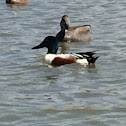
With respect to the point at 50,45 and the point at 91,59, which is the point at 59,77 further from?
the point at 50,45

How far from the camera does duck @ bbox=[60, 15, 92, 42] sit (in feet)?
50.2

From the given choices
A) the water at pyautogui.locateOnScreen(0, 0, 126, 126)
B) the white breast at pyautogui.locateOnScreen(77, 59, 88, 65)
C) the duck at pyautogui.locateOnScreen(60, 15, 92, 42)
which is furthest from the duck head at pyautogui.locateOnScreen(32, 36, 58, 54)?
the duck at pyautogui.locateOnScreen(60, 15, 92, 42)

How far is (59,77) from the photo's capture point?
37.8 feet

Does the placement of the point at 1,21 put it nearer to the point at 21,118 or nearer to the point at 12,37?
the point at 12,37

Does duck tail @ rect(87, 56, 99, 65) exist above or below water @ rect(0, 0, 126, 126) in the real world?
above

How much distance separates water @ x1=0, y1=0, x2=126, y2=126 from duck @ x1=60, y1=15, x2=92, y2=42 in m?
0.24

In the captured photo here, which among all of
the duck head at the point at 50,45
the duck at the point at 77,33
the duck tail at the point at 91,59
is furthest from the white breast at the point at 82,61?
the duck at the point at 77,33

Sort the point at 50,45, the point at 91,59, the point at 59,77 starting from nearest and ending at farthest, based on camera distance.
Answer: the point at 59,77 < the point at 91,59 < the point at 50,45

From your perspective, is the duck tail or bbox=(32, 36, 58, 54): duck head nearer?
the duck tail

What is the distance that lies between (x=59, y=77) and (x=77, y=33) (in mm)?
4305

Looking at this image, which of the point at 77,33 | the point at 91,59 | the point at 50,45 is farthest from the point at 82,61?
the point at 77,33

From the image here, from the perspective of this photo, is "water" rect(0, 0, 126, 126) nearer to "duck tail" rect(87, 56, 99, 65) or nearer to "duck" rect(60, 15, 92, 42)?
"duck tail" rect(87, 56, 99, 65)

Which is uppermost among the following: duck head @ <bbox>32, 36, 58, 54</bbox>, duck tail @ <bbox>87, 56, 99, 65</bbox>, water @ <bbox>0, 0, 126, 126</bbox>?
duck head @ <bbox>32, 36, 58, 54</bbox>

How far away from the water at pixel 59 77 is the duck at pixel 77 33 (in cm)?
24
